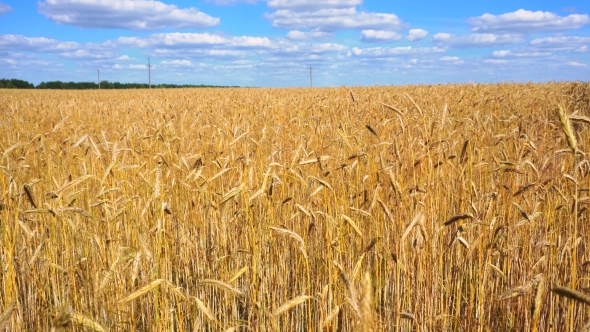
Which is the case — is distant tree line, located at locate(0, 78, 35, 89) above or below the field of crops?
above

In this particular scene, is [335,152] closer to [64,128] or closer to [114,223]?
[114,223]

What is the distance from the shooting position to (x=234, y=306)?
85.0 inches

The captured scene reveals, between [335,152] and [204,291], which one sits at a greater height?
[335,152]

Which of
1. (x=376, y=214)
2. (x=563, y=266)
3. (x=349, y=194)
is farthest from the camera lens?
(x=349, y=194)

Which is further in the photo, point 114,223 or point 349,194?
point 349,194

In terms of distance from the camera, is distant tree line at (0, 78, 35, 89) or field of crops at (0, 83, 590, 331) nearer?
field of crops at (0, 83, 590, 331)

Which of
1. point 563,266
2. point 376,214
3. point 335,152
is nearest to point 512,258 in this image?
point 563,266

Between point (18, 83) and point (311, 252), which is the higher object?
point (18, 83)

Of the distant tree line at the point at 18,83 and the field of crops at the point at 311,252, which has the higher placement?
the distant tree line at the point at 18,83

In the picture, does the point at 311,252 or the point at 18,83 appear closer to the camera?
the point at 311,252

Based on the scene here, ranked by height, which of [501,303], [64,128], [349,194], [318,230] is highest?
[64,128]

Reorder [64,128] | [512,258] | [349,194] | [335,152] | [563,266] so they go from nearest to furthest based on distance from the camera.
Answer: [563,266], [512,258], [349,194], [335,152], [64,128]

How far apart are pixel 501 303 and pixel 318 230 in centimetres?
112

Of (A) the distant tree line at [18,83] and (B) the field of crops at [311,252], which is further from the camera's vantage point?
(A) the distant tree line at [18,83]
